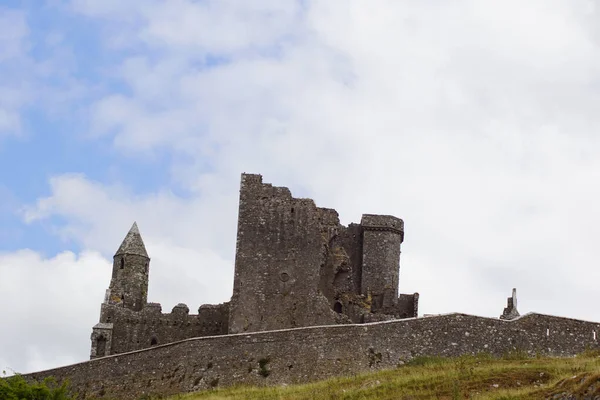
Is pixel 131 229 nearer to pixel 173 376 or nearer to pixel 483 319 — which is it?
pixel 173 376

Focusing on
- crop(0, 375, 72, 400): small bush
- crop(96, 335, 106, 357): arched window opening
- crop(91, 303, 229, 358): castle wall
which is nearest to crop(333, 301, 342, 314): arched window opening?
crop(91, 303, 229, 358): castle wall

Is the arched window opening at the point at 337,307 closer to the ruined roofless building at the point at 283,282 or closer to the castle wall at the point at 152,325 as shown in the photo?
the ruined roofless building at the point at 283,282

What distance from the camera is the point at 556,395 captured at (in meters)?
40.2

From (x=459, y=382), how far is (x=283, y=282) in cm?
1849

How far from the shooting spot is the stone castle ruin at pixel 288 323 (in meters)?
53.0

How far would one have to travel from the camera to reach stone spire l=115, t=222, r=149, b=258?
69062mm

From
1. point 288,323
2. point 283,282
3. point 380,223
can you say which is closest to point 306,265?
point 283,282

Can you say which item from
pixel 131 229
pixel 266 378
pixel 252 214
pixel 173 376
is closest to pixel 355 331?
pixel 266 378

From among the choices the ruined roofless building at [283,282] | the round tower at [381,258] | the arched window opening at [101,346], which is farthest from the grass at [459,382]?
the arched window opening at [101,346]

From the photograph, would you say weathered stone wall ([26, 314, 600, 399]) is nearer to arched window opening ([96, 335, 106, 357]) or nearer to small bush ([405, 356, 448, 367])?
small bush ([405, 356, 448, 367])

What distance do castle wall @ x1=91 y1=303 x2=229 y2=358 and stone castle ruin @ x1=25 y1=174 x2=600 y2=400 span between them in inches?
2.0

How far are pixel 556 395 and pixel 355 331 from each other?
14.6 metres

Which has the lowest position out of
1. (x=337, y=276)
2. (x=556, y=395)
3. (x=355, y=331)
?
(x=556, y=395)

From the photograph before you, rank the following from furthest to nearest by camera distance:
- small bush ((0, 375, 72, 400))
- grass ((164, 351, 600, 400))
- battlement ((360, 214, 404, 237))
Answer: battlement ((360, 214, 404, 237)) → small bush ((0, 375, 72, 400)) → grass ((164, 351, 600, 400))
